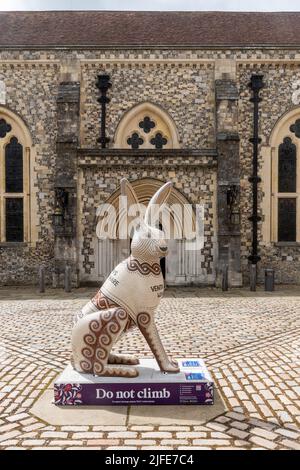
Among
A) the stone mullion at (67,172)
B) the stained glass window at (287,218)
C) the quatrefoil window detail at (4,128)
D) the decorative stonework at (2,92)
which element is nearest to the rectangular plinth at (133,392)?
the stone mullion at (67,172)

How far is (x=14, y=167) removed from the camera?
14953mm

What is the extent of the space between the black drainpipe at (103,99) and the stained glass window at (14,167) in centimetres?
316

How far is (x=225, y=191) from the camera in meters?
13.3

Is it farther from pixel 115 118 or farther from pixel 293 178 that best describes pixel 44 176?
pixel 293 178

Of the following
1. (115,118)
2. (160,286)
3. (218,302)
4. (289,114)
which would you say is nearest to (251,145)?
(289,114)

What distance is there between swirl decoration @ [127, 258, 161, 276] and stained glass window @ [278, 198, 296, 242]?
11.8 metres

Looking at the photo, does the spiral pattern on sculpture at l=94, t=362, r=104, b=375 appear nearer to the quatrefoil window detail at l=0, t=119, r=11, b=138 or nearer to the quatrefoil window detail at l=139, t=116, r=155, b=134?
the quatrefoil window detail at l=139, t=116, r=155, b=134

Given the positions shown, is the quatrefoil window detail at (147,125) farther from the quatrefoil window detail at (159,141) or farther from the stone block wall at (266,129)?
the stone block wall at (266,129)

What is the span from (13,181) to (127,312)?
40.3 feet

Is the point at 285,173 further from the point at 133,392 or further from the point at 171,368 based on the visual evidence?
the point at 133,392

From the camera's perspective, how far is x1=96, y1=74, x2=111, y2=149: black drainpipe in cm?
1442
